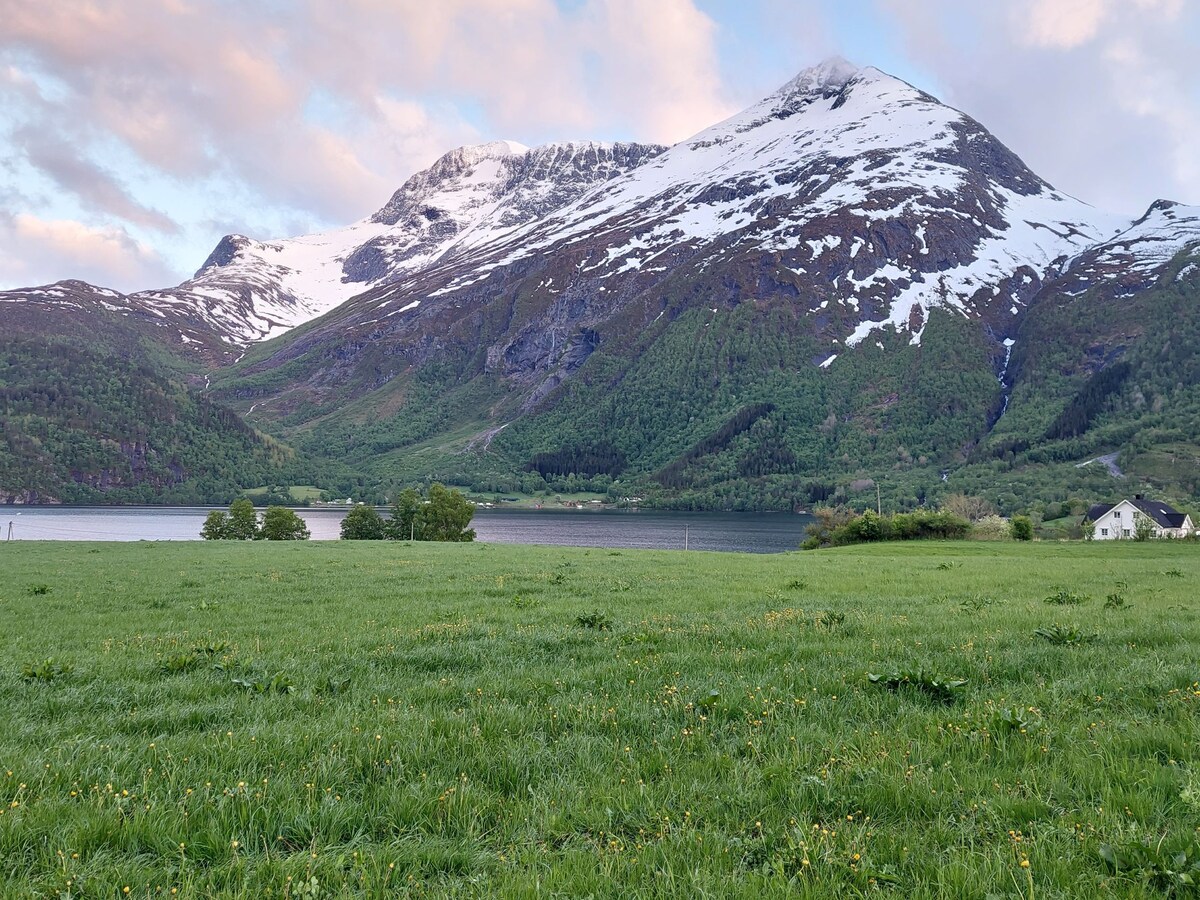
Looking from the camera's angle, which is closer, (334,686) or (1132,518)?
(334,686)

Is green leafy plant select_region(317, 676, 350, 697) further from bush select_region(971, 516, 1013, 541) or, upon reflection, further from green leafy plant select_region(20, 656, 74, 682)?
bush select_region(971, 516, 1013, 541)

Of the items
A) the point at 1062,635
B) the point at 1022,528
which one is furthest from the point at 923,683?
the point at 1022,528

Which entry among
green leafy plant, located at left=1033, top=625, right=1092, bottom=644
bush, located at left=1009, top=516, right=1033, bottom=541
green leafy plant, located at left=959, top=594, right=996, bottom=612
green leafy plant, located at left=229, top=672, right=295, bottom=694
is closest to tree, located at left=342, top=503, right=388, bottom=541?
bush, located at left=1009, top=516, right=1033, bottom=541

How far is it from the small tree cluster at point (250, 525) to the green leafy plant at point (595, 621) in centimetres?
8702

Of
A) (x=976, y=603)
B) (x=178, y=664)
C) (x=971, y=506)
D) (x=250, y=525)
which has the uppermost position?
(x=971, y=506)

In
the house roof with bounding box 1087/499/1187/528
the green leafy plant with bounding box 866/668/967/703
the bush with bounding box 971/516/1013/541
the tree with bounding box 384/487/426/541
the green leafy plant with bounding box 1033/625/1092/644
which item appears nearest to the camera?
the green leafy plant with bounding box 866/668/967/703

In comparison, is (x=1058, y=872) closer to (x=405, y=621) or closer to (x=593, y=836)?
(x=593, y=836)

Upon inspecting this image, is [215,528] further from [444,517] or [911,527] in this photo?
[911,527]

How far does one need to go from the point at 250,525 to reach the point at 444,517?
30.0m

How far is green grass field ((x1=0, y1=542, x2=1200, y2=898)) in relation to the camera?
13.9 feet

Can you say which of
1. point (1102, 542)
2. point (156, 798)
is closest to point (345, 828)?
point (156, 798)

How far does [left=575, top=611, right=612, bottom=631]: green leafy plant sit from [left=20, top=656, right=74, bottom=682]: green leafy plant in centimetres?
815

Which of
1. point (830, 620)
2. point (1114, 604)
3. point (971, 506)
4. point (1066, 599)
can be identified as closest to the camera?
point (830, 620)

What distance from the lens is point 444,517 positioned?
9200 cm
